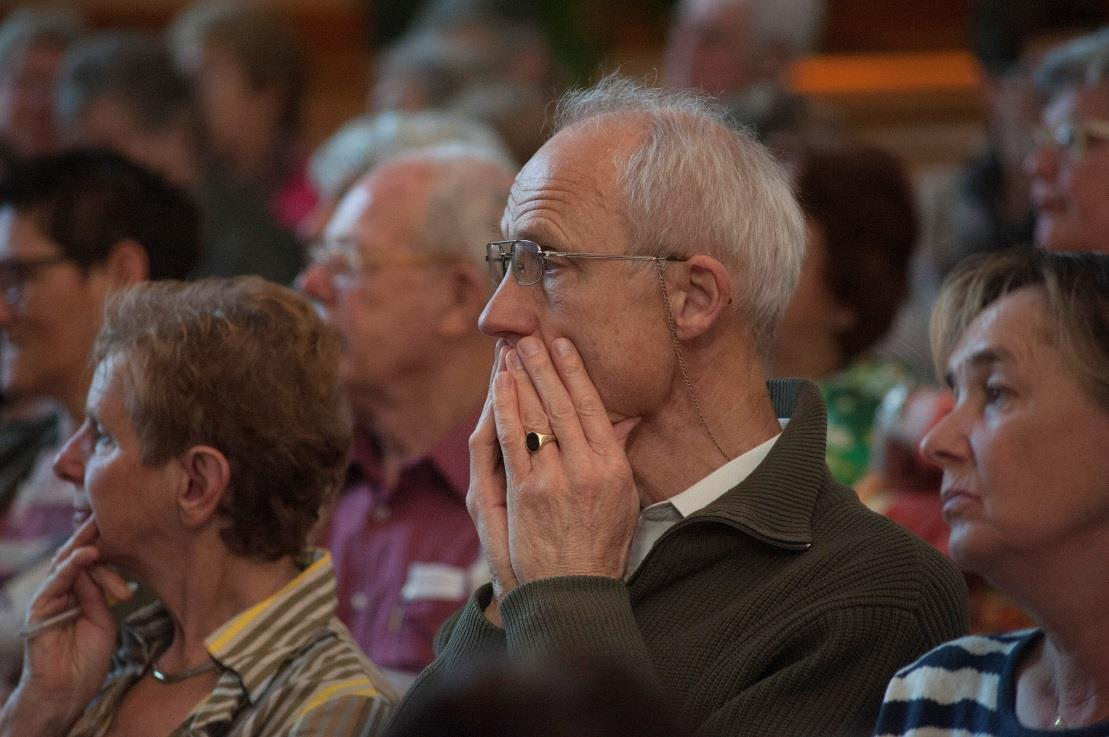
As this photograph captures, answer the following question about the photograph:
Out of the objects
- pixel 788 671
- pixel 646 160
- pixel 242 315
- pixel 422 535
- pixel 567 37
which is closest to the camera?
pixel 788 671

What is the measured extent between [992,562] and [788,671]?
13.0 inches

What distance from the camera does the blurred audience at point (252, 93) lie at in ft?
18.5

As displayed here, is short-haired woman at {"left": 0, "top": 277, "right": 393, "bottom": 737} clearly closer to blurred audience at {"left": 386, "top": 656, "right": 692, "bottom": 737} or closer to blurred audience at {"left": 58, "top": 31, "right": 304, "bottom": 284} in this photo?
blurred audience at {"left": 386, "top": 656, "right": 692, "bottom": 737}

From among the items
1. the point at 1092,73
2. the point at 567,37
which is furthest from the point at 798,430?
the point at 567,37

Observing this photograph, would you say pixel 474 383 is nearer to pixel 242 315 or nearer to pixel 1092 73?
pixel 242 315

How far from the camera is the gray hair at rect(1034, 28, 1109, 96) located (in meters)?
3.45

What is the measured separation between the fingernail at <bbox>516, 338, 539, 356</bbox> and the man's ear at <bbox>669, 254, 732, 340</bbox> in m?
0.20

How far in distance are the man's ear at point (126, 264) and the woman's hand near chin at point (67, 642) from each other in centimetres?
108

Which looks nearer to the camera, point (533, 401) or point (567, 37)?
point (533, 401)

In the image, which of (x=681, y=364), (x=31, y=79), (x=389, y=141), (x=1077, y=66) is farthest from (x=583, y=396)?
(x=31, y=79)

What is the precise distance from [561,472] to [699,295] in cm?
32

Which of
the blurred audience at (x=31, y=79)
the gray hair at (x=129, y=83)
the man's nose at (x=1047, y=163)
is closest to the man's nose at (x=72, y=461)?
the man's nose at (x=1047, y=163)

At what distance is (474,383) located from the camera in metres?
3.31

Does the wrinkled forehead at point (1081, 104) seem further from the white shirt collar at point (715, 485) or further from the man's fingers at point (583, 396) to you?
the man's fingers at point (583, 396)
